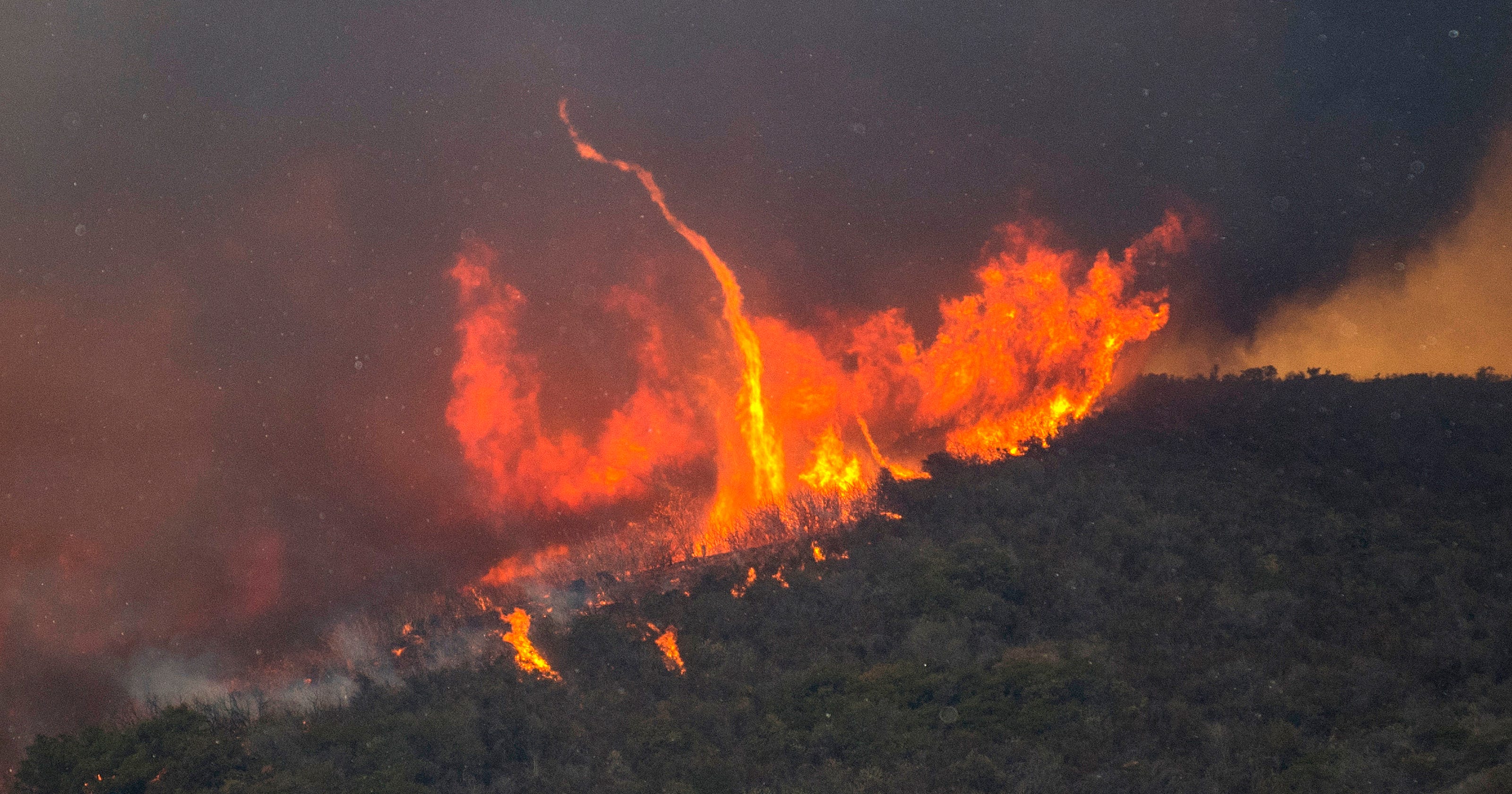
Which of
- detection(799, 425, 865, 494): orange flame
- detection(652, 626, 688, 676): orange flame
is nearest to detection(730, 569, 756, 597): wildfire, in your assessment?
detection(652, 626, 688, 676): orange flame

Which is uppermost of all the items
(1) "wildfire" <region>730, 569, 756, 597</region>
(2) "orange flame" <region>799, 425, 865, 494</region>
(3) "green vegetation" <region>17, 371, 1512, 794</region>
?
(2) "orange flame" <region>799, 425, 865, 494</region>

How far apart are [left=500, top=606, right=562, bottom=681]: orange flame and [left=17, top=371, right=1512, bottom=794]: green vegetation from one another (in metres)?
0.40

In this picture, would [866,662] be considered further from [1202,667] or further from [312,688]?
[312,688]

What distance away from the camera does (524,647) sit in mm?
31969

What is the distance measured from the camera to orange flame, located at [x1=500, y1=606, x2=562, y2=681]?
3080 centimetres

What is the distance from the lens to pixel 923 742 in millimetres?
24359

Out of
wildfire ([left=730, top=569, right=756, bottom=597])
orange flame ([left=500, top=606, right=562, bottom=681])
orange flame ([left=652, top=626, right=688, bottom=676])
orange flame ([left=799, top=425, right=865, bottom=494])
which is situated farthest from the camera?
orange flame ([left=799, top=425, right=865, bottom=494])

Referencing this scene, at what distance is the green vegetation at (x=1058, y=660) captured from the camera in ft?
75.6

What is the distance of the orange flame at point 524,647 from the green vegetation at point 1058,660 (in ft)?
1.32

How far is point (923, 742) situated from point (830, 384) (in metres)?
17.2

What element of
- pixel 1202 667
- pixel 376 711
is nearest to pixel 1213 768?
pixel 1202 667

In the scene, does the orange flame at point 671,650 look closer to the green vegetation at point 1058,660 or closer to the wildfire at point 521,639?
the green vegetation at point 1058,660

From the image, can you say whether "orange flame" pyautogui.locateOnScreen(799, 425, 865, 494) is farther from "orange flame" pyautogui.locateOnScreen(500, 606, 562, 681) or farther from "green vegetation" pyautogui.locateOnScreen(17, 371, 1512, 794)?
"orange flame" pyautogui.locateOnScreen(500, 606, 562, 681)

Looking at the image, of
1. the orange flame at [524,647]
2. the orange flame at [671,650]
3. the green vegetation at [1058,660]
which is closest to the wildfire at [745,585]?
the green vegetation at [1058,660]
